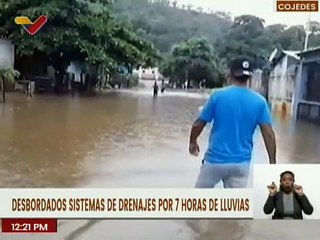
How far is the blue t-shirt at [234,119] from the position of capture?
11.5 ft

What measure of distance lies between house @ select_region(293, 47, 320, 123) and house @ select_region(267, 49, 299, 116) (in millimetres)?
29

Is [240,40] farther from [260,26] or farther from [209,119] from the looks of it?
[209,119]

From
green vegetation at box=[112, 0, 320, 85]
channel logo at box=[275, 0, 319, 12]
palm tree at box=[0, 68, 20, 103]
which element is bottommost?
palm tree at box=[0, 68, 20, 103]

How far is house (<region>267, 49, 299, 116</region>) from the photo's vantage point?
357cm

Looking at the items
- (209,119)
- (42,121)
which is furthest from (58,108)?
(209,119)

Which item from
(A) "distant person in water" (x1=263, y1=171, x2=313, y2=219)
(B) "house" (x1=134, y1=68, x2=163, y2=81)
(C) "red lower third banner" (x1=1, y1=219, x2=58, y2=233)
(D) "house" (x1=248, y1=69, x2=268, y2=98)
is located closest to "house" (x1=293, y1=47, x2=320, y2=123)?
(D) "house" (x1=248, y1=69, x2=268, y2=98)

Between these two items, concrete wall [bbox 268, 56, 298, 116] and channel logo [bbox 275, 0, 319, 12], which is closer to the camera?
channel logo [bbox 275, 0, 319, 12]

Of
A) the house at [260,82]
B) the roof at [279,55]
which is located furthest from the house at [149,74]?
the roof at [279,55]

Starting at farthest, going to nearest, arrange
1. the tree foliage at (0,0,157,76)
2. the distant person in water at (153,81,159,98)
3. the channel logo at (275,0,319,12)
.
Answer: the distant person in water at (153,81,159,98) → the tree foliage at (0,0,157,76) → the channel logo at (275,0,319,12)

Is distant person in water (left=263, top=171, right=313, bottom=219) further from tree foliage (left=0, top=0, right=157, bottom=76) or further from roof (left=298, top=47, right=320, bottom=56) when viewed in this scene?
tree foliage (left=0, top=0, right=157, bottom=76)

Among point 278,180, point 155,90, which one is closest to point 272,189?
point 278,180

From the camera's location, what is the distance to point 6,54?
354 centimetres

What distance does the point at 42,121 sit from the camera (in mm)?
3559

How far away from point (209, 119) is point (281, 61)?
481 mm
